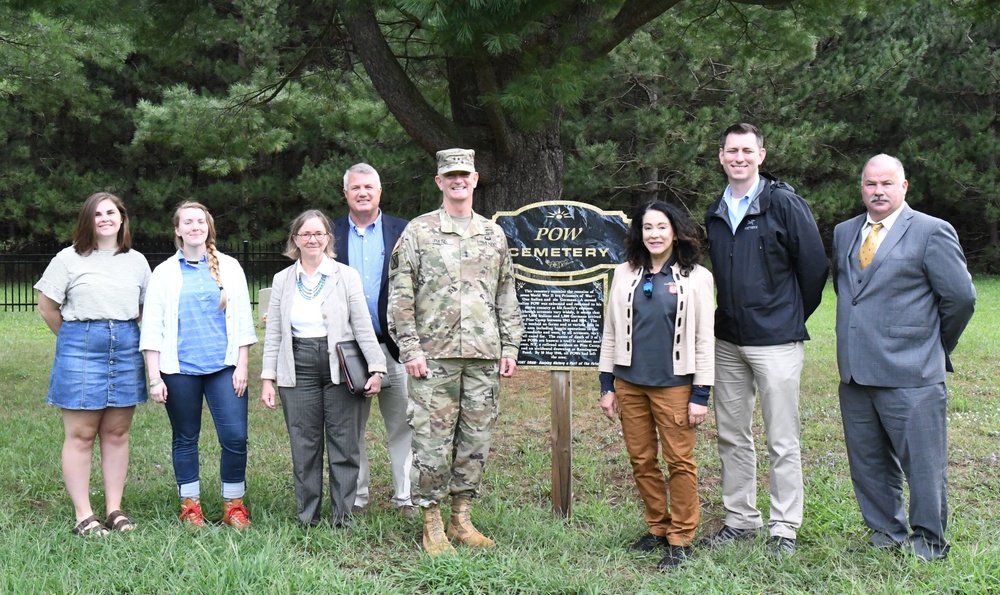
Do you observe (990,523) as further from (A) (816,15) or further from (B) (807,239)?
(A) (816,15)

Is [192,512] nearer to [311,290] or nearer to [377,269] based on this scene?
[311,290]

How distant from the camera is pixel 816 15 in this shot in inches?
348

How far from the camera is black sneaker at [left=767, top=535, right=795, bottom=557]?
4.09m

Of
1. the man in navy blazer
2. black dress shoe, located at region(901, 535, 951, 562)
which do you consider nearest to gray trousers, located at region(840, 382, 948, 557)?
black dress shoe, located at region(901, 535, 951, 562)

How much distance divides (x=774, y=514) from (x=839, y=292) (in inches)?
45.1

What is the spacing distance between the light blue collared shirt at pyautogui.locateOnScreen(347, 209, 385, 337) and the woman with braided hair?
615 millimetres

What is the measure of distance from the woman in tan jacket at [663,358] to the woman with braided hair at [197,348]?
190 cm

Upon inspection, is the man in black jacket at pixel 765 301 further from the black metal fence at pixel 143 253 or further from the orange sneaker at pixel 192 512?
the black metal fence at pixel 143 253

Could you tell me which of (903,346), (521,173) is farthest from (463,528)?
(521,173)

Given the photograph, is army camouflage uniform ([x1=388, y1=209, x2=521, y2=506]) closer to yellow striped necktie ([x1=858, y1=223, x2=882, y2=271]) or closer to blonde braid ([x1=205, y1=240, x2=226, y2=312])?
blonde braid ([x1=205, y1=240, x2=226, y2=312])

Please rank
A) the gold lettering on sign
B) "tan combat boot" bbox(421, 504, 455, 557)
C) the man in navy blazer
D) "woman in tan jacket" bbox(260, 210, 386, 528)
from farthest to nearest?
the gold lettering on sign, the man in navy blazer, "woman in tan jacket" bbox(260, 210, 386, 528), "tan combat boot" bbox(421, 504, 455, 557)

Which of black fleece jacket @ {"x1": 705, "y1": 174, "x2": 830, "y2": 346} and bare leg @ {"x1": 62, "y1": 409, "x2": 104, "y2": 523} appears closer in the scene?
black fleece jacket @ {"x1": 705, "y1": 174, "x2": 830, "y2": 346}

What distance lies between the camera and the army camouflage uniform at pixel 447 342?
4.16 metres

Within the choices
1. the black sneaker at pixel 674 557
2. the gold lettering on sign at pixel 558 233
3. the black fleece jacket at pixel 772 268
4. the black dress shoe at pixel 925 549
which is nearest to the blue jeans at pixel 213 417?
the gold lettering on sign at pixel 558 233
